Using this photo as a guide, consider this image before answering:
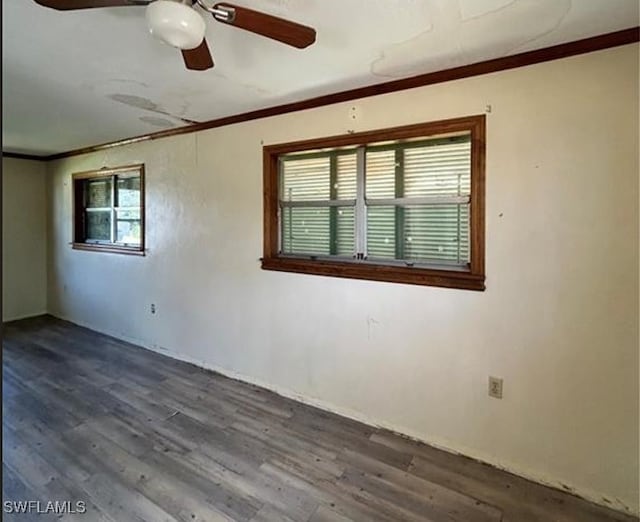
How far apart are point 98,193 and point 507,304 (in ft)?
15.7

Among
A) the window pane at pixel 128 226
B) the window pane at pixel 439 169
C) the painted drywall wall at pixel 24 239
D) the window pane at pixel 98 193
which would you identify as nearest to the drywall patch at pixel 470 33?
the window pane at pixel 439 169

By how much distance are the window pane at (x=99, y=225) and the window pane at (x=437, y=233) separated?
12.5 feet

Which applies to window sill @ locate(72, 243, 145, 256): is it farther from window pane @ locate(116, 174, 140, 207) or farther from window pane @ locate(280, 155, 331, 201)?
window pane @ locate(280, 155, 331, 201)

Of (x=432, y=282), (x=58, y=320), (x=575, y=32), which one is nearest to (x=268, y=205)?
(x=432, y=282)

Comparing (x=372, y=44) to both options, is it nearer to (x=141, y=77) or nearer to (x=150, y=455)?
(x=141, y=77)

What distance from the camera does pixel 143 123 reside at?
3.70m

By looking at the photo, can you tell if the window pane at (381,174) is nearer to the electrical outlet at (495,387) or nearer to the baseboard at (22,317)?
the electrical outlet at (495,387)

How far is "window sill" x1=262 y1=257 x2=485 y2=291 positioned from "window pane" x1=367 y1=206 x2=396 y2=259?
117mm

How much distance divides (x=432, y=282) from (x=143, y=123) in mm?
2942

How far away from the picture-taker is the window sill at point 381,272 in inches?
95.5

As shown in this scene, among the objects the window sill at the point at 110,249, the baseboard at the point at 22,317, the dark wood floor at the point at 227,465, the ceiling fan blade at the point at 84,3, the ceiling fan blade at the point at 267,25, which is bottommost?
the dark wood floor at the point at 227,465

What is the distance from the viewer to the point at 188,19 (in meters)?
1.47

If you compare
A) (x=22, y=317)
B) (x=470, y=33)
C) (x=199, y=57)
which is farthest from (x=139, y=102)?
(x=22, y=317)

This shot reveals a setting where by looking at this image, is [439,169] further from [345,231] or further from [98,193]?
[98,193]
